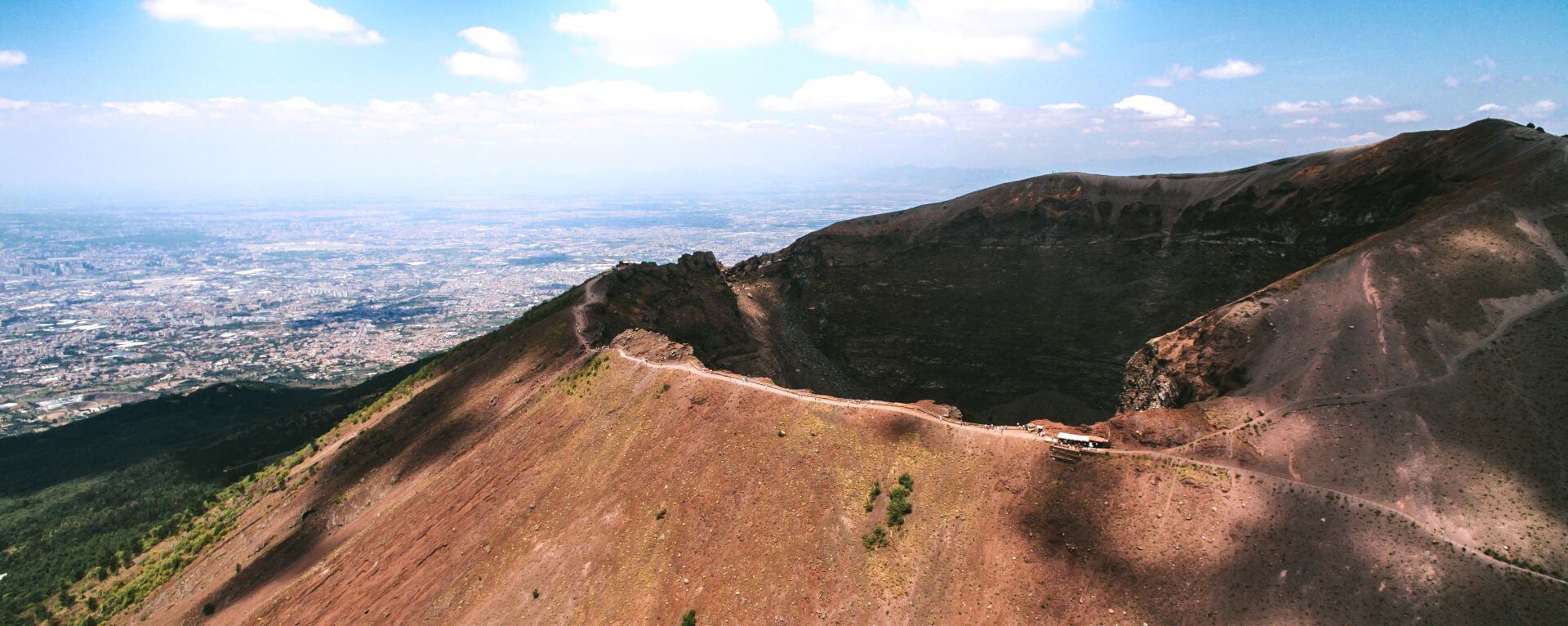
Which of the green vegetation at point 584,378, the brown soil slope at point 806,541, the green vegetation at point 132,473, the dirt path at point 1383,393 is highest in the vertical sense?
the dirt path at point 1383,393

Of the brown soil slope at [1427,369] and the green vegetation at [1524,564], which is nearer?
the green vegetation at [1524,564]

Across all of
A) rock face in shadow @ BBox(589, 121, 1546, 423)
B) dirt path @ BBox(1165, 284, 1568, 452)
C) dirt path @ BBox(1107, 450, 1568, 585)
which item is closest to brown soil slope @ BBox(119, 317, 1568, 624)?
dirt path @ BBox(1107, 450, 1568, 585)

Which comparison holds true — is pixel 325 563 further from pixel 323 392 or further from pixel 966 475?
pixel 323 392

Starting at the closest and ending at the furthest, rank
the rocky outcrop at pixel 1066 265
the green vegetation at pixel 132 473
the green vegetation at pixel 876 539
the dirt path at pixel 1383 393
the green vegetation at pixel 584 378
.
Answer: the green vegetation at pixel 876 539
the dirt path at pixel 1383 393
the green vegetation at pixel 584 378
the green vegetation at pixel 132 473
the rocky outcrop at pixel 1066 265

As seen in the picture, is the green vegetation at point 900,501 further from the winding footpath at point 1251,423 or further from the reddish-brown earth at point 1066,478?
the winding footpath at point 1251,423

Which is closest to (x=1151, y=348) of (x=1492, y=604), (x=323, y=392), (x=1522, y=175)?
(x=1492, y=604)

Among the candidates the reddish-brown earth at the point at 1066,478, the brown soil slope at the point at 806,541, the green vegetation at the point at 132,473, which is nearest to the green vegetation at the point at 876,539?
the brown soil slope at the point at 806,541

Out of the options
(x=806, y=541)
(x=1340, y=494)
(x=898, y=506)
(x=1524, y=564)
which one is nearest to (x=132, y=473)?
(x=806, y=541)
